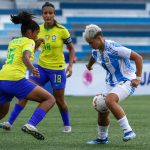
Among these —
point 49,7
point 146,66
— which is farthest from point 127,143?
point 146,66

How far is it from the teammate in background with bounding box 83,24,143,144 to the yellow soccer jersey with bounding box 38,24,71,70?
182 centimetres

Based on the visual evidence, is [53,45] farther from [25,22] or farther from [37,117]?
[37,117]

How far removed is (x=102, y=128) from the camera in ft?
28.9

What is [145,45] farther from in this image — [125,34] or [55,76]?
[55,76]

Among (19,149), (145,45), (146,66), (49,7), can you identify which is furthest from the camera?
(145,45)

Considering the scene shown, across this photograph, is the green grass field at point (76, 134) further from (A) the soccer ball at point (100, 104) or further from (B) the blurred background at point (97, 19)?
(B) the blurred background at point (97, 19)

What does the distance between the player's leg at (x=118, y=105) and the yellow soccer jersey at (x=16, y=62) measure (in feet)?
3.79

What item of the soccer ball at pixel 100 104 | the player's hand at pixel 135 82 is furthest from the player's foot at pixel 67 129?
the player's hand at pixel 135 82

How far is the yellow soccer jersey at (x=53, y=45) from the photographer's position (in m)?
10.5

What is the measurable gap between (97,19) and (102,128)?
67.7 ft

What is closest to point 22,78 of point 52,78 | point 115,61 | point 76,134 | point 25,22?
point 25,22

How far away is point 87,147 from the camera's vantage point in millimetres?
8375

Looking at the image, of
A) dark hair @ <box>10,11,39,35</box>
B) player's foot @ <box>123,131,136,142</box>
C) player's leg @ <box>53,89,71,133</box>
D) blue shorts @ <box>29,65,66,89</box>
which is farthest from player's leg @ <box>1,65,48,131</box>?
player's foot @ <box>123,131,136,142</box>

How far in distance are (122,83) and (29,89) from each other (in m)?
1.21
